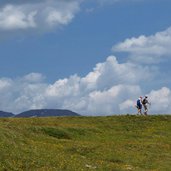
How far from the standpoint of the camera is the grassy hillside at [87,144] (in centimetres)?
3572

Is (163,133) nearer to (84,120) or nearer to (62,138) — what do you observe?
(84,120)

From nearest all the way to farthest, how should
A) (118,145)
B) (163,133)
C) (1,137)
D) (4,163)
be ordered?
(4,163) < (1,137) < (118,145) < (163,133)

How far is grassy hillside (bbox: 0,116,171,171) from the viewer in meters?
35.7

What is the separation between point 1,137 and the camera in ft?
131

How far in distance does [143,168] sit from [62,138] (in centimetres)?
1417

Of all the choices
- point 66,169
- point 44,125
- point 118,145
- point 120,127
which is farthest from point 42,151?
point 120,127

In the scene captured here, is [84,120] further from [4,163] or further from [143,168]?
[4,163]

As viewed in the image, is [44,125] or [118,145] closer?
[118,145]

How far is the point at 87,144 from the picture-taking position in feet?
160

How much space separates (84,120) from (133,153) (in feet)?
63.3

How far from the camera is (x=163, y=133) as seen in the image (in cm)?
6109

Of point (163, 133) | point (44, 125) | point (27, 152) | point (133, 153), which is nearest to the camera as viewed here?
point (27, 152)

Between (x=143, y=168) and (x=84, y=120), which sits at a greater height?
(x=84, y=120)

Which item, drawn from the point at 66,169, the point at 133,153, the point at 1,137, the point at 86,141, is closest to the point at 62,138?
the point at 86,141
